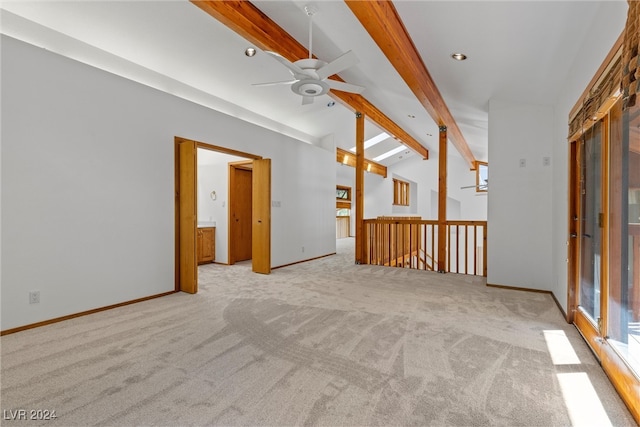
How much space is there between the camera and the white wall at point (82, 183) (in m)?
2.67

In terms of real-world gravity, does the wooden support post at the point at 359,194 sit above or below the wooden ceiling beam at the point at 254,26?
below

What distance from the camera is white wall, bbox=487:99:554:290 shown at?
159 inches


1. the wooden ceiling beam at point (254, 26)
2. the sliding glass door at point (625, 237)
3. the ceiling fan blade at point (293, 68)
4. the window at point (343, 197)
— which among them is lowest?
the sliding glass door at point (625, 237)

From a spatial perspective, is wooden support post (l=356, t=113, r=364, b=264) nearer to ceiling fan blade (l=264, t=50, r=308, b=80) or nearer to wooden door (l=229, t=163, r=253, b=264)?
wooden door (l=229, t=163, r=253, b=264)

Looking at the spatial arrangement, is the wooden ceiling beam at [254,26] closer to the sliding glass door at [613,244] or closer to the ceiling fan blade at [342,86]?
the ceiling fan blade at [342,86]

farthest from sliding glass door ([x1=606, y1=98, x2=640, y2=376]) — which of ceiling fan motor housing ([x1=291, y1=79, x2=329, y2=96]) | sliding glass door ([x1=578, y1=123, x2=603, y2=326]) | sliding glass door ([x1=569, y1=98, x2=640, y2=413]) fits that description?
ceiling fan motor housing ([x1=291, y1=79, x2=329, y2=96])

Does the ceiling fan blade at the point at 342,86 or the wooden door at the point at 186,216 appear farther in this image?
the wooden door at the point at 186,216

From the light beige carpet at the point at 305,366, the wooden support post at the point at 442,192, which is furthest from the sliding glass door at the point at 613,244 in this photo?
the wooden support post at the point at 442,192

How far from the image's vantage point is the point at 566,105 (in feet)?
10.6

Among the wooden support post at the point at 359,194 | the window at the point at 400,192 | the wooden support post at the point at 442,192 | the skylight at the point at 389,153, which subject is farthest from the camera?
the window at the point at 400,192

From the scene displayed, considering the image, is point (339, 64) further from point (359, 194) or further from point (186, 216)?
point (359, 194)

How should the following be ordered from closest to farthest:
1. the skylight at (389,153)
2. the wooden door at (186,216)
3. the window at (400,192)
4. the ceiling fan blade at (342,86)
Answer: the ceiling fan blade at (342,86), the wooden door at (186,216), the skylight at (389,153), the window at (400,192)

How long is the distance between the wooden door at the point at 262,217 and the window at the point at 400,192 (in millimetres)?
8723

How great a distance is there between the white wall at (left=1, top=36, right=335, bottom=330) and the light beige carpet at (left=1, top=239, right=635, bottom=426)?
379 millimetres
